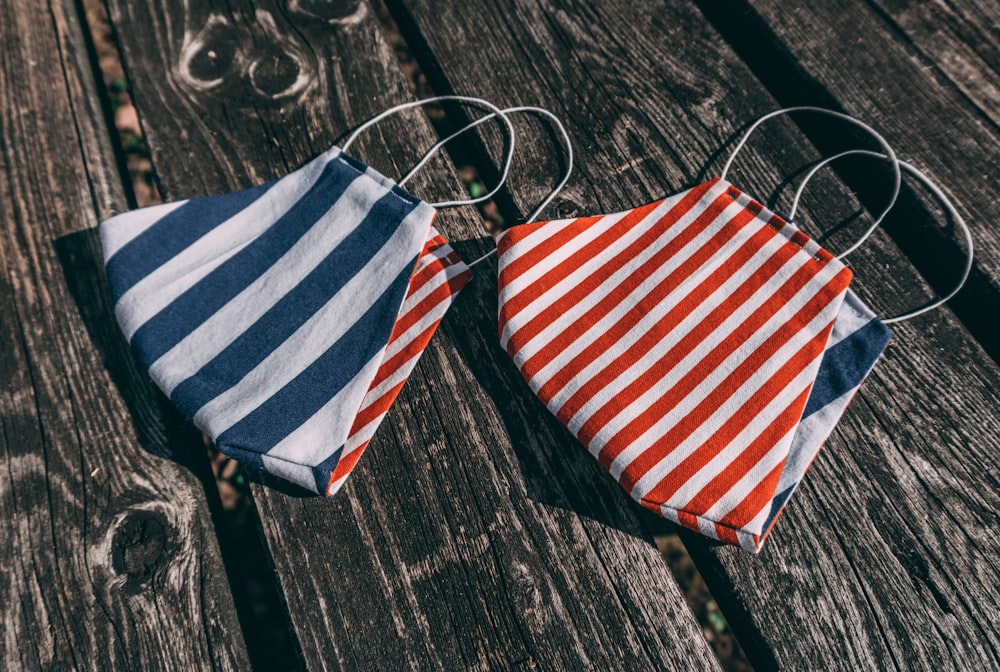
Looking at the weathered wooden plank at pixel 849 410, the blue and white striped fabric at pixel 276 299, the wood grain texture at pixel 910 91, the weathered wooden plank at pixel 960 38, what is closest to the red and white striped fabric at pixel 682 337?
the weathered wooden plank at pixel 849 410

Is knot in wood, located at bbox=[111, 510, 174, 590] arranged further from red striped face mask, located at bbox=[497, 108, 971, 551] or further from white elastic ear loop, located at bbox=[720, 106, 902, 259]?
white elastic ear loop, located at bbox=[720, 106, 902, 259]

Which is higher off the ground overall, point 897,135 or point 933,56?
point 933,56

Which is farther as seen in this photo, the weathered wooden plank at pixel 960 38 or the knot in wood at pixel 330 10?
the knot in wood at pixel 330 10

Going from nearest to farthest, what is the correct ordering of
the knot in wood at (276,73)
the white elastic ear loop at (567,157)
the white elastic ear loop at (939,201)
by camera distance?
the white elastic ear loop at (939,201), the white elastic ear loop at (567,157), the knot in wood at (276,73)

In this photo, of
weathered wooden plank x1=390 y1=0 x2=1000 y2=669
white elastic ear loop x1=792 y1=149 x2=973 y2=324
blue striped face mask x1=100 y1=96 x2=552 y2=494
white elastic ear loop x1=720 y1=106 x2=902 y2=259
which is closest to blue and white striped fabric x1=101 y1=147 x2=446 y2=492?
blue striped face mask x1=100 y1=96 x2=552 y2=494

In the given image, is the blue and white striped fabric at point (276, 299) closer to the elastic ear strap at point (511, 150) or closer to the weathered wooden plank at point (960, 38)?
the elastic ear strap at point (511, 150)

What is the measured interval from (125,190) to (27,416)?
522 millimetres

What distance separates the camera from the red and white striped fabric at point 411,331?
108 centimetres

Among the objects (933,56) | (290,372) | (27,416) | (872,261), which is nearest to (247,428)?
(290,372)

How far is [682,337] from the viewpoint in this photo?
1086 millimetres

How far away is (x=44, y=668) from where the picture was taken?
102 centimetres

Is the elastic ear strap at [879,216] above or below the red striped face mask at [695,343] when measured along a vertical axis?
above

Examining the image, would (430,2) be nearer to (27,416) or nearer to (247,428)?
(247,428)

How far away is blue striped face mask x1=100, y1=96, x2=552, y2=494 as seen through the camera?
3.48 feet
